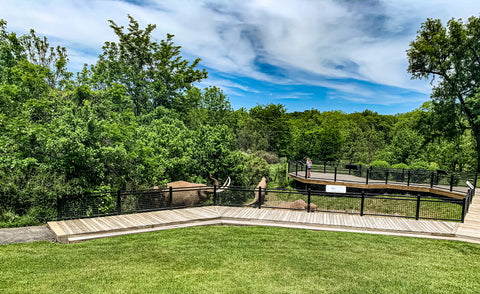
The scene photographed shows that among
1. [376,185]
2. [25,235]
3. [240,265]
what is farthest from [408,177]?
[25,235]

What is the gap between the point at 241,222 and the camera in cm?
1106

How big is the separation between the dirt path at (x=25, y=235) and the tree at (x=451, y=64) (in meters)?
31.9

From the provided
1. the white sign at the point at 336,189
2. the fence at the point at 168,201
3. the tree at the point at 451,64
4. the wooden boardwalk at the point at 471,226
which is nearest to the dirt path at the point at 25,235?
the fence at the point at 168,201

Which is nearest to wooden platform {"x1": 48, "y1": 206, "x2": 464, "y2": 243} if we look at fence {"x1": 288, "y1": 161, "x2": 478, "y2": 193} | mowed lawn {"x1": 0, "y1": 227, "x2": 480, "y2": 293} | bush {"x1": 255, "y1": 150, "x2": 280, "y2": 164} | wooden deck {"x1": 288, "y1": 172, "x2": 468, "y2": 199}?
mowed lawn {"x1": 0, "y1": 227, "x2": 480, "y2": 293}

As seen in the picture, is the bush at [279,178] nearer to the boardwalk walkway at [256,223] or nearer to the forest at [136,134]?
the forest at [136,134]

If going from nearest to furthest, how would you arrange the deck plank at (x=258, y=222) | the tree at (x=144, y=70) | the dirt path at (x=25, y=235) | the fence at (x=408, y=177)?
the dirt path at (x=25, y=235), the deck plank at (x=258, y=222), the fence at (x=408, y=177), the tree at (x=144, y=70)

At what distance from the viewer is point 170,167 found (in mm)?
17938

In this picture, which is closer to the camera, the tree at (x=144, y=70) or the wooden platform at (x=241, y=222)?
the wooden platform at (x=241, y=222)

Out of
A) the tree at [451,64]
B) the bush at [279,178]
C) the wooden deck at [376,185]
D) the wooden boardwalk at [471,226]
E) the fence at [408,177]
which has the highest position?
the tree at [451,64]

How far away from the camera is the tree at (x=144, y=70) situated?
35.2 metres

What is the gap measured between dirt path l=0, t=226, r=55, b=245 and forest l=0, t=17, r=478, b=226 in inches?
38.9

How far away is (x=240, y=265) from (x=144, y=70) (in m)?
36.2

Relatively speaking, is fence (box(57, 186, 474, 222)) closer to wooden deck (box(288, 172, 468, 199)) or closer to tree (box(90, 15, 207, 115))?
wooden deck (box(288, 172, 468, 199))

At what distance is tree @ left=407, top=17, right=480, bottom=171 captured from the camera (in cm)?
2630
